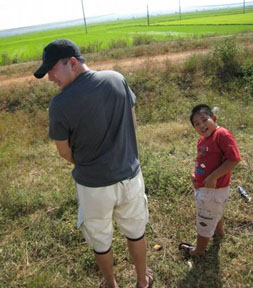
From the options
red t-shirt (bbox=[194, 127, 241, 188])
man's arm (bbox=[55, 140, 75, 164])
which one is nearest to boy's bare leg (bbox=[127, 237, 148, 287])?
red t-shirt (bbox=[194, 127, 241, 188])

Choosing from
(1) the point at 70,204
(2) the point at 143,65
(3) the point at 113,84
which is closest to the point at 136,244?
(3) the point at 113,84

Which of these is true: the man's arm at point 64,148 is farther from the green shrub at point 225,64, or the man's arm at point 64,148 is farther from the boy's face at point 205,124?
the green shrub at point 225,64

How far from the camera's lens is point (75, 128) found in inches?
61.2

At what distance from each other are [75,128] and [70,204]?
1.86 m

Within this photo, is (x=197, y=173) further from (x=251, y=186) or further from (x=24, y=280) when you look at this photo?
(x=24, y=280)

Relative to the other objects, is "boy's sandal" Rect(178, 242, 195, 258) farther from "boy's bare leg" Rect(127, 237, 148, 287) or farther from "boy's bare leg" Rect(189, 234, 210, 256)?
"boy's bare leg" Rect(127, 237, 148, 287)

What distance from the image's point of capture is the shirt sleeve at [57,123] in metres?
1.46

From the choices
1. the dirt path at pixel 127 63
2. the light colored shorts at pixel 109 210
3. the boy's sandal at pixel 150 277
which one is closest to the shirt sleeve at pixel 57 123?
the light colored shorts at pixel 109 210

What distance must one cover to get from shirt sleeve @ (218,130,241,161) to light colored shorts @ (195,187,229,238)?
0.30 metres

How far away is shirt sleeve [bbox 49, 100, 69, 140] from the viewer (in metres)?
1.46

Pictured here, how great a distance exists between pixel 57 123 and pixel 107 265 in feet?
3.55

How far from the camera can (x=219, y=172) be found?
1.88 meters

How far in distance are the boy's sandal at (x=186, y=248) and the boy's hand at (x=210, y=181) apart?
73cm

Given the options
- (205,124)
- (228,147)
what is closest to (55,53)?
(205,124)
